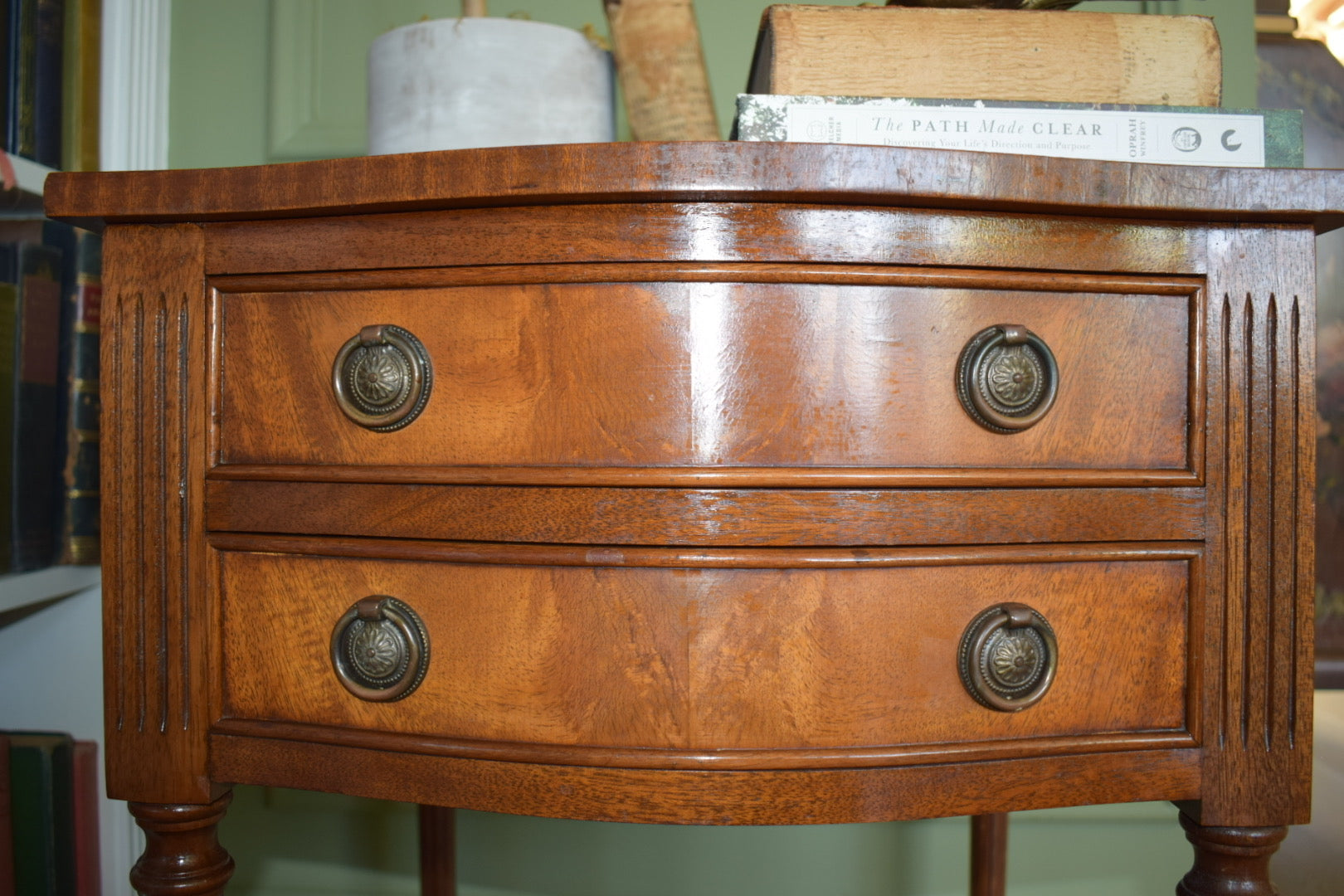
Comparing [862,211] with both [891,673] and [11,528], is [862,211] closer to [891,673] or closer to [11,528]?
[891,673]

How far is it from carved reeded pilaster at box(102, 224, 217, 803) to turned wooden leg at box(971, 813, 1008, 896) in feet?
2.33

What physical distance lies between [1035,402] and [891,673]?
0.51 feet

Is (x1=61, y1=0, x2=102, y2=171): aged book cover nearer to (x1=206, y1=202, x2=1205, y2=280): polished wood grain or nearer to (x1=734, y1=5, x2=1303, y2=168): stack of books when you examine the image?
(x1=206, y1=202, x2=1205, y2=280): polished wood grain

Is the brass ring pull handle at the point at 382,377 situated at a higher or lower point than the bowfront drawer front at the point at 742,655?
higher

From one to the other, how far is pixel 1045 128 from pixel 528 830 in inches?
34.5

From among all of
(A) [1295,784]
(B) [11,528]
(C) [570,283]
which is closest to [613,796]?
(C) [570,283]

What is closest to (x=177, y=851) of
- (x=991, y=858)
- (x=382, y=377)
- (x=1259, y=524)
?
(x=382, y=377)

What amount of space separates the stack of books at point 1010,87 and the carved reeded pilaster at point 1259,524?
8 cm

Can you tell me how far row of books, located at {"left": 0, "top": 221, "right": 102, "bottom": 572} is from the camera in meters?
0.81

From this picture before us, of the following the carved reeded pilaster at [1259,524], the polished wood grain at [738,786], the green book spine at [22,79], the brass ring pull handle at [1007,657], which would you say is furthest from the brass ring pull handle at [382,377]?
the green book spine at [22,79]

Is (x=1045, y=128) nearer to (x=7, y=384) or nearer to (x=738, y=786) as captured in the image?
(x=738, y=786)

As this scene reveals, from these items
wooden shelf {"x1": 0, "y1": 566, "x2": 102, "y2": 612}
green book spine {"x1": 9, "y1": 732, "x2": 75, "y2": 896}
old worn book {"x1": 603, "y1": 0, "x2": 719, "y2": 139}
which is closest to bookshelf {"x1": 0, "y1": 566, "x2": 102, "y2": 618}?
wooden shelf {"x1": 0, "y1": 566, "x2": 102, "y2": 612}

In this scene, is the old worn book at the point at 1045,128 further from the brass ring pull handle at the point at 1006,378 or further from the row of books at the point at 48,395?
the row of books at the point at 48,395

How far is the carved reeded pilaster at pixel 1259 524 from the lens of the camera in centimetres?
51
